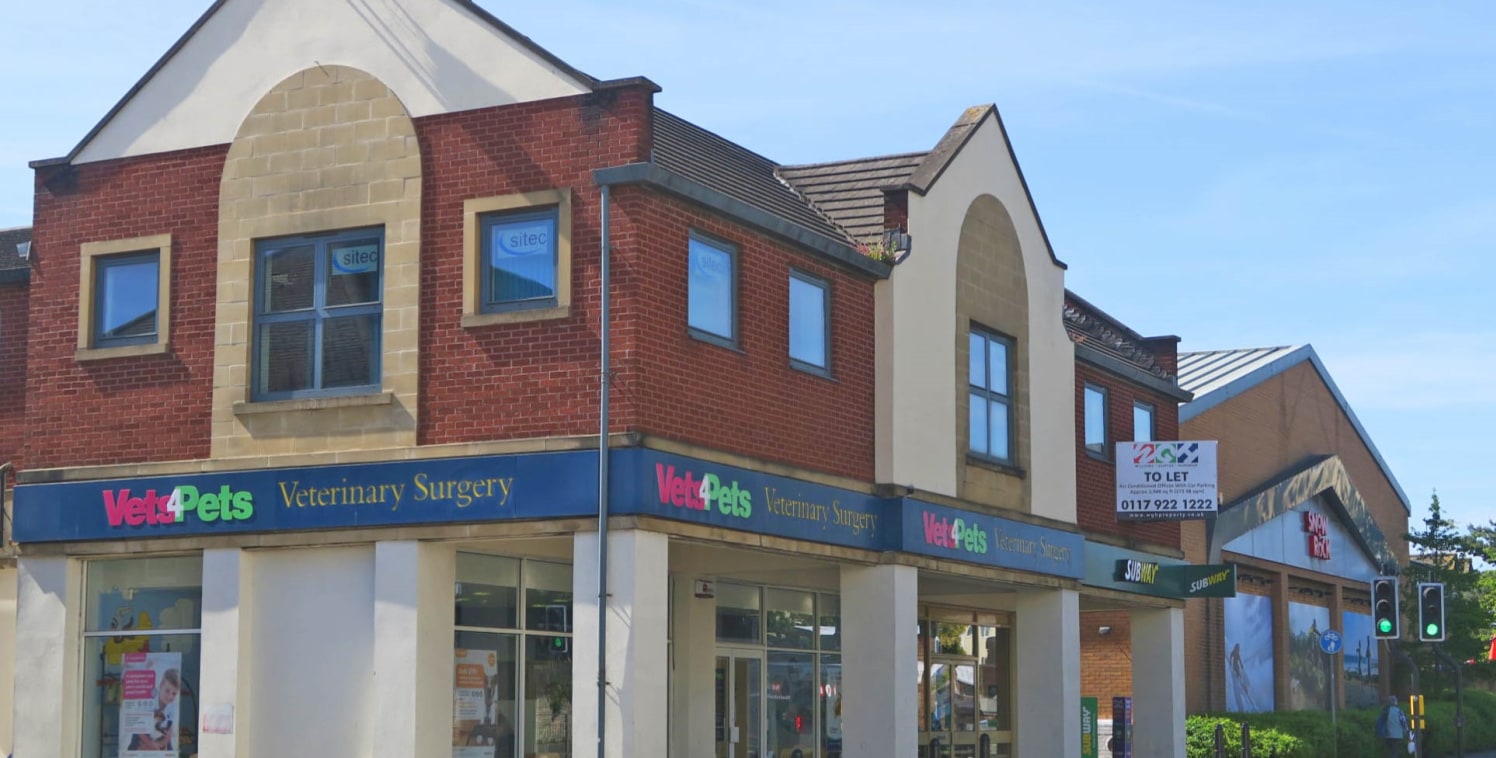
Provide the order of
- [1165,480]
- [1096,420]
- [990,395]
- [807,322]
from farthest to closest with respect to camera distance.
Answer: [1096,420]
[1165,480]
[990,395]
[807,322]

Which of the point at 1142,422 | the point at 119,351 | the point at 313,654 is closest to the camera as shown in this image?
the point at 313,654

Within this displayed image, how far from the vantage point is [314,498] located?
2081 centimetres

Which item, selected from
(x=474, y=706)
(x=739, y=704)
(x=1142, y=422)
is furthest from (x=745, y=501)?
(x=1142, y=422)

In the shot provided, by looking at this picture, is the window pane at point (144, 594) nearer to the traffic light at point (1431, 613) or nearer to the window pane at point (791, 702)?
the window pane at point (791, 702)

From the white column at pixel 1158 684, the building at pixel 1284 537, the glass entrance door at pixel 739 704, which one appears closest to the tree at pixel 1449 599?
the building at pixel 1284 537

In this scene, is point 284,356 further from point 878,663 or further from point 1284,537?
point 1284,537

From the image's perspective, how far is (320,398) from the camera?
69.1 feet

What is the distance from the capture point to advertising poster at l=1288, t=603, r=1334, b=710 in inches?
1759

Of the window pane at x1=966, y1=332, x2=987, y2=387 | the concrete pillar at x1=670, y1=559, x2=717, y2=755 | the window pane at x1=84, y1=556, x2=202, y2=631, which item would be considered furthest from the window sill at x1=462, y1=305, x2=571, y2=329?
the window pane at x1=966, y1=332, x2=987, y2=387

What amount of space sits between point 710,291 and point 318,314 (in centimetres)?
429

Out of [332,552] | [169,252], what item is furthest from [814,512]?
[169,252]

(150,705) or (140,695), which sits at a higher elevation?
(140,695)

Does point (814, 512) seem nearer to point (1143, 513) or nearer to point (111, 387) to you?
point (111, 387)

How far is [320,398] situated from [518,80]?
13.2 ft
